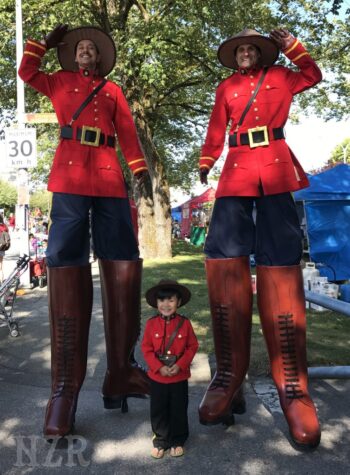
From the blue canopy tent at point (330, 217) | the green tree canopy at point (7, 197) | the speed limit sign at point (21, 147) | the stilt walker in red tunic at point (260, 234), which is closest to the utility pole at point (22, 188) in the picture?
the speed limit sign at point (21, 147)

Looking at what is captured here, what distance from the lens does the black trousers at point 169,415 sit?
7.91 ft

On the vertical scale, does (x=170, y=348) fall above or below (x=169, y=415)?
above

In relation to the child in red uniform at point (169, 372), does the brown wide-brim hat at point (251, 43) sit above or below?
above

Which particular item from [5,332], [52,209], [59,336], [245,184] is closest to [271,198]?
[245,184]

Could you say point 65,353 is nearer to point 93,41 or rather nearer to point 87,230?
point 87,230

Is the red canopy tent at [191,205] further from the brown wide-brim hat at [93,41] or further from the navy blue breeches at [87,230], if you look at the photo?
the navy blue breeches at [87,230]

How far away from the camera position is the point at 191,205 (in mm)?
24266

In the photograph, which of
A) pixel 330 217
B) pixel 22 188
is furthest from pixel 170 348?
pixel 330 217

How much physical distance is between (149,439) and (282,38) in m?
2.25

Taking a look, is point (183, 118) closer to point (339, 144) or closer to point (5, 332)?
point (5, 332)

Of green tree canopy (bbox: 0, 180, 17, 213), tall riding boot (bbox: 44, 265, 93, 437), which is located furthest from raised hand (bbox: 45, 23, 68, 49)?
green tree canopy (bbox: 0, 180, 17, 213)

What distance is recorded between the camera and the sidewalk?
7.41ft

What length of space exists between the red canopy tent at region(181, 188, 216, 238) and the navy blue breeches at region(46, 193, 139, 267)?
18.1 m

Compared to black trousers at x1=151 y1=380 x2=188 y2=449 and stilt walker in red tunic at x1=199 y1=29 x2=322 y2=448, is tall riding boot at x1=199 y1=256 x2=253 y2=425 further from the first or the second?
black trousers at x1=151 y1=380 x2=188 y2=449
